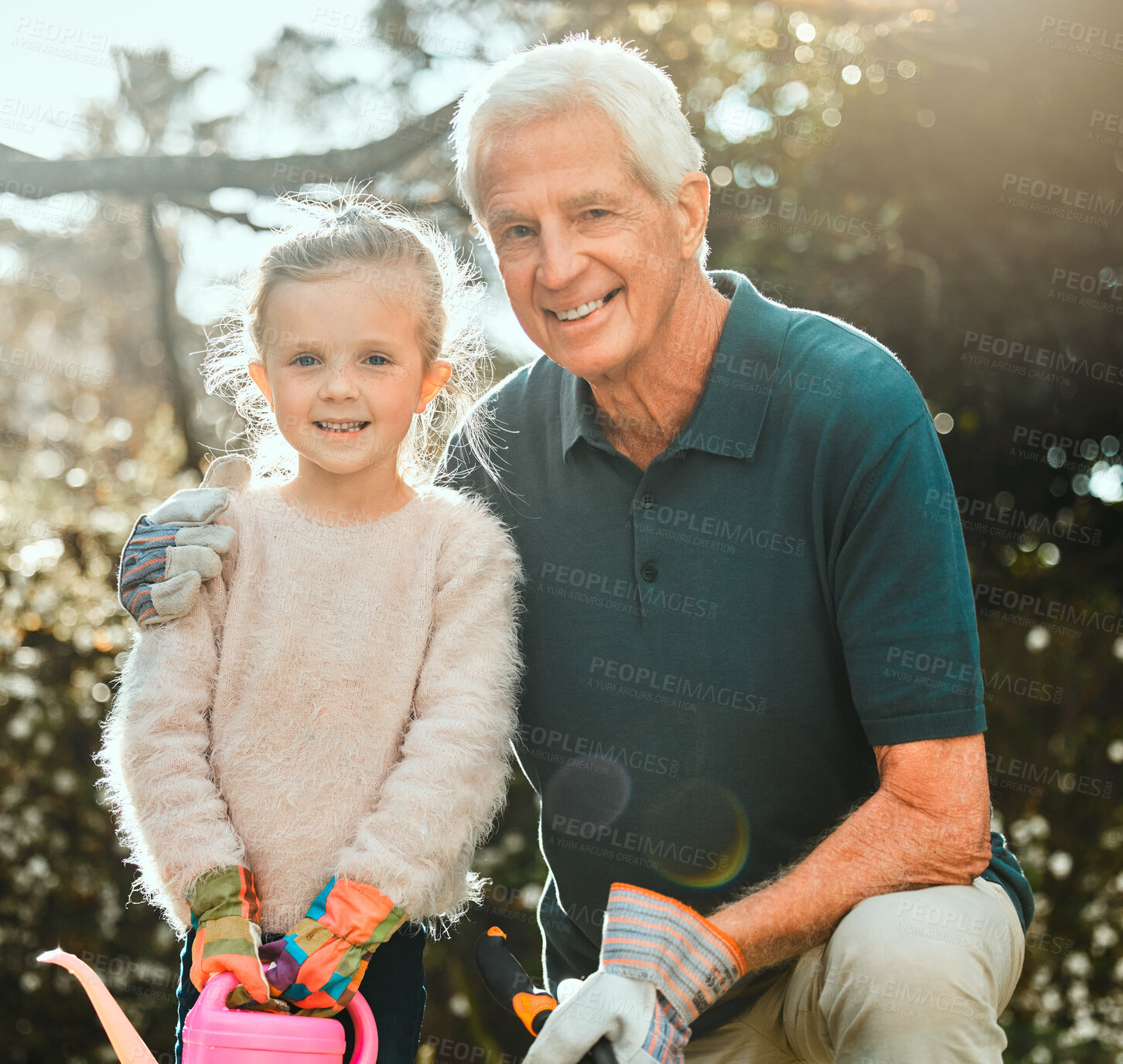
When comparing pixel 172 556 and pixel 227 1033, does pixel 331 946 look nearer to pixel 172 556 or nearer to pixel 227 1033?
pixel 227 1033

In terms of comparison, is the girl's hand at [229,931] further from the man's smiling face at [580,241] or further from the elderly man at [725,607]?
the man's smiling face at [580,241]

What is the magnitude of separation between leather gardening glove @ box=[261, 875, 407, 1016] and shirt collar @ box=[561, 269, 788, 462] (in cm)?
89

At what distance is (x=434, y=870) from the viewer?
5.08ft

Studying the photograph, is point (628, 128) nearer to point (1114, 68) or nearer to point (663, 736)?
point (663, 736)

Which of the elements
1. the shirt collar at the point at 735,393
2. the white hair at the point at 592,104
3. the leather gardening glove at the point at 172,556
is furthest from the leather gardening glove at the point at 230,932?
the white hair at the point at 592,104

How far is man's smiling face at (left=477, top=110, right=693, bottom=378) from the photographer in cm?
176

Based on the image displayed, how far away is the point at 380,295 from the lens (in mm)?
1723

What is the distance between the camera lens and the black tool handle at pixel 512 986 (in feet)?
4.82

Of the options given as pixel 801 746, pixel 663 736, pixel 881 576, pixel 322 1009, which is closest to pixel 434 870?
pixel 322 1009

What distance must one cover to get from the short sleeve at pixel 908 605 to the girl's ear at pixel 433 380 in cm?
72

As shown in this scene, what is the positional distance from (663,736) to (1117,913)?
3.24m

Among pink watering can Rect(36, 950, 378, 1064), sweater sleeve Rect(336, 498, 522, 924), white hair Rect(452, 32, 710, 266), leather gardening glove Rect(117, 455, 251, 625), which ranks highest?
white hair Rect(452, 32, 710, 266)

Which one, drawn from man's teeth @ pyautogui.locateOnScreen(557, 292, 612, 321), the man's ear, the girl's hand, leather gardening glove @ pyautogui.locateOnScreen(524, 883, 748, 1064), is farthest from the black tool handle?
the man's ear

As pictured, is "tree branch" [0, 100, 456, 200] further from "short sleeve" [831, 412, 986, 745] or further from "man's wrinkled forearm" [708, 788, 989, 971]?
"man's wrinkled forearm" [708, 788, 989, 971]
